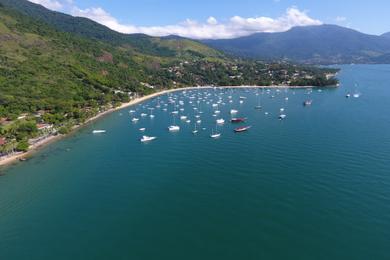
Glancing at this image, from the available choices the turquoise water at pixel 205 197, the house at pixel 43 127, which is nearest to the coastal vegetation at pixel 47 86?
the house at pixel 43 127

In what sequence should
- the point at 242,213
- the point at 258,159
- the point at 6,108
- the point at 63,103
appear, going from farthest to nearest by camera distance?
the point at 63,103
the point at 6,108
the point at 258,159
the point at 242,213

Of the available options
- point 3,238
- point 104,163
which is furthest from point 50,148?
point 3,238

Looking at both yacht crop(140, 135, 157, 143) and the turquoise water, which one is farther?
yacht crop(140, 135, 157, 143)

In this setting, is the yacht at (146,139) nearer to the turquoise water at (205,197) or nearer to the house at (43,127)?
the turquoise water at (205,197)

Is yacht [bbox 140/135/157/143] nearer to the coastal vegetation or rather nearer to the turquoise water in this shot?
the turquoise water

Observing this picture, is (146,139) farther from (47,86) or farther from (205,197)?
(47,86)

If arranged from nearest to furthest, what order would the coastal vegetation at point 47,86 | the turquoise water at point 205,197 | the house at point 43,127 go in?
the turquoise water at point 205,197, the house at point 43,127, the coastal vegetation at point 47,86

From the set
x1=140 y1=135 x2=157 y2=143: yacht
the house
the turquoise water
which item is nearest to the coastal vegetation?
the house

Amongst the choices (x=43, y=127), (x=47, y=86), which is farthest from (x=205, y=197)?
(x=47, y=86)

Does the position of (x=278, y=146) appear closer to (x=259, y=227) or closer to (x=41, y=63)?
(x=259, y=227)
